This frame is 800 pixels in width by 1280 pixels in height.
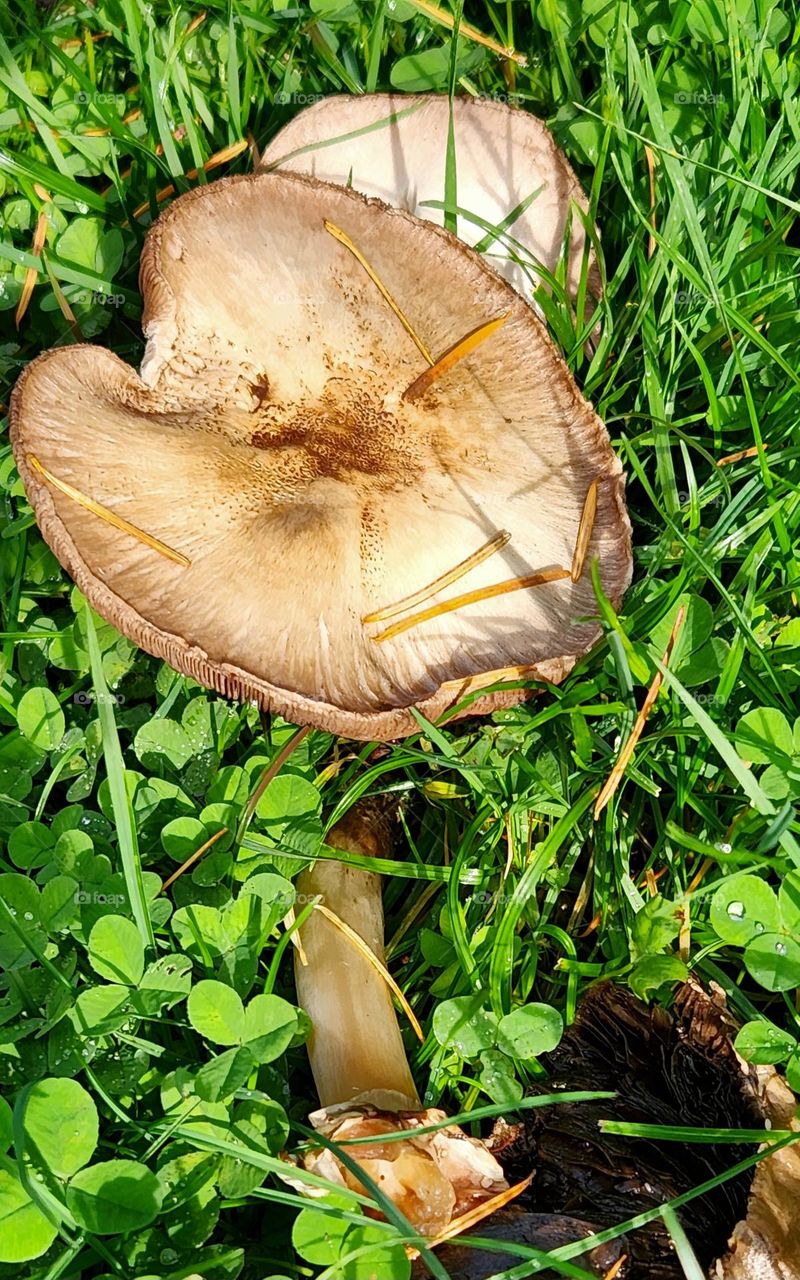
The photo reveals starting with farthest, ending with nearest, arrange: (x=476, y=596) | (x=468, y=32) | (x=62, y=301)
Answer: (x=468, y=32), (x=62, y=301), (x=476, y=596)

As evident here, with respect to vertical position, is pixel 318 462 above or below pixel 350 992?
above

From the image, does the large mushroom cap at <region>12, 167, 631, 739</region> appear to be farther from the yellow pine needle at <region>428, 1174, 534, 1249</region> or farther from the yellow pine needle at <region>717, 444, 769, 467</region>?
the yellow pine needle at <region>428, 1174, 534, 1249</region>

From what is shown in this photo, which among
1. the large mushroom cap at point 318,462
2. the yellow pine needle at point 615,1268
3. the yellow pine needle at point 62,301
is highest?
the yellow pine needle at point 62,301

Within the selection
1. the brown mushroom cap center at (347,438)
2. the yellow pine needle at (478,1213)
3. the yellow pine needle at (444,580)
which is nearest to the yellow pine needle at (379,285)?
the brown mushroom cap center at (347,438)

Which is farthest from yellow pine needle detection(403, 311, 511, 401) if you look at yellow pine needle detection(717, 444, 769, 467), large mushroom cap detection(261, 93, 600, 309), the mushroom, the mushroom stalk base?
the mushroom stalk base

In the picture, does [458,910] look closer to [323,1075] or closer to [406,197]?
[323,1075]

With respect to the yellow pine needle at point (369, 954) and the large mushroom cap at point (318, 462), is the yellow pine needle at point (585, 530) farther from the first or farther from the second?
the yellow pine needle at point (369, 954)

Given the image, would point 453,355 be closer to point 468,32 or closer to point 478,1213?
point 468,32

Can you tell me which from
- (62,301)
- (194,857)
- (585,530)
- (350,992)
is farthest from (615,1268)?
(62,301)
